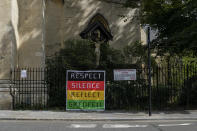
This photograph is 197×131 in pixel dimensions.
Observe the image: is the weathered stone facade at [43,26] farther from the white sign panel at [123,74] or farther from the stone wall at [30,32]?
the white sign panel at [123,74]

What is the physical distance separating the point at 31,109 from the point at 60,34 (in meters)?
7.55

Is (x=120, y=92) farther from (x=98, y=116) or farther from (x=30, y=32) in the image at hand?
(x=30, y=32)

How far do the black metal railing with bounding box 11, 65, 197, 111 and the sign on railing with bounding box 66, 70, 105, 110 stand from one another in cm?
93

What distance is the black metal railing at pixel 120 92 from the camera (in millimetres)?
12922

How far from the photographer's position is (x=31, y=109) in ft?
40.9

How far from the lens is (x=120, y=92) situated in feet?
42.8

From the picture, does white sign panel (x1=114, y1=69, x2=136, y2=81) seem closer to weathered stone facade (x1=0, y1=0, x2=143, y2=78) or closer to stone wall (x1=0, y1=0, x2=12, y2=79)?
weathered stone facade (x1=0, y1=0, x2=143, y2=78)

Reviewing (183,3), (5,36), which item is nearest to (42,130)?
(5,36)

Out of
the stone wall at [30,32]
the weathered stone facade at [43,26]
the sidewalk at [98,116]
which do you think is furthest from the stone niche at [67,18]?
the sidewalk at [98,116]

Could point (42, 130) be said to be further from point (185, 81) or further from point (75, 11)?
point (75, 11)

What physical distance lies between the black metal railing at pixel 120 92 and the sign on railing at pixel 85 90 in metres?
0.93

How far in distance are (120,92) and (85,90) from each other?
207 cm

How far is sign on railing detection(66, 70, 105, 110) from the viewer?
38.9ft

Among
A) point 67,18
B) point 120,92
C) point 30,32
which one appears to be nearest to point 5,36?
point 30,32
